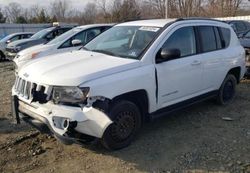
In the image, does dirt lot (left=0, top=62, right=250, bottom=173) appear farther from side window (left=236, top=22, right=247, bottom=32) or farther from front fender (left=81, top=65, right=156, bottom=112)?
side window (left=236, top=22, right=247, bottom=32)

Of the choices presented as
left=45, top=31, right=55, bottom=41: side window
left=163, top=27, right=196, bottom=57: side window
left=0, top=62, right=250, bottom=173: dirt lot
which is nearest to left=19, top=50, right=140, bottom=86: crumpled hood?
left=163, top=27, right=196, bottom=57: side window

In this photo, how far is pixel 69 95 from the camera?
4.07 metres

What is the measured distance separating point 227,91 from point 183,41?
1.98 meters

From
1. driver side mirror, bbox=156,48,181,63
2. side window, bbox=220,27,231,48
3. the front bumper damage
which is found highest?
side window, bbox=220,27,231,48

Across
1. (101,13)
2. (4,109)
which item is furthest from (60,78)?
(101,13)

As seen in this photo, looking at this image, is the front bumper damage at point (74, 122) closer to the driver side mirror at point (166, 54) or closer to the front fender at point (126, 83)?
the front fender at point (126, 83)

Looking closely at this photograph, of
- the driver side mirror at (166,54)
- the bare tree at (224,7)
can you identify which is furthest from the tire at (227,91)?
the bare tree at (224,7)

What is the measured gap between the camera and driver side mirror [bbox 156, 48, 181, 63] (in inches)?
188

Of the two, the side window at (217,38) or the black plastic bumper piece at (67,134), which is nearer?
the black plastic bumper piece at (67,134)

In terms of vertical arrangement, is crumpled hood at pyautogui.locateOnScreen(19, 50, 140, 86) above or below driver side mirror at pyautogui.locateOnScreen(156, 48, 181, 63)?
below

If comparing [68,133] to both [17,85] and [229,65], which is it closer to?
[17,85]

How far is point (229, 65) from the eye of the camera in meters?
6.51

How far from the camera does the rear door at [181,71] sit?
16.2 ft

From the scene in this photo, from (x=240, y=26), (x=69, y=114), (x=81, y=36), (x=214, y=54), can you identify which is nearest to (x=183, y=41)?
(x=214, y=54)
